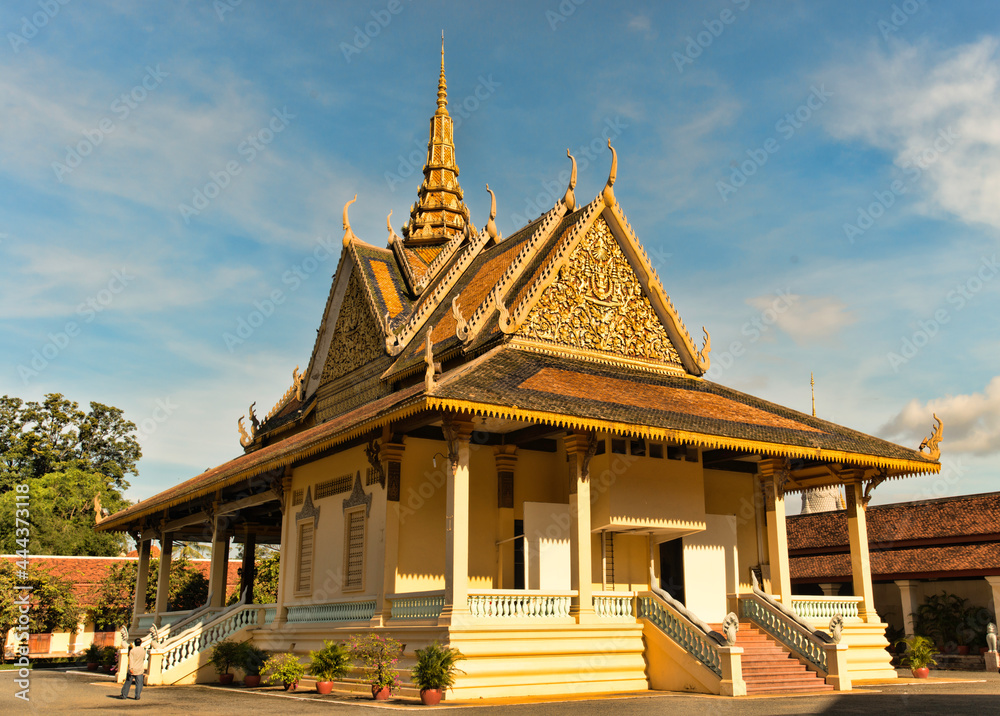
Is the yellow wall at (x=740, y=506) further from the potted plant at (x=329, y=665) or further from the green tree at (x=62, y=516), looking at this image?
the green tree at (x=62, y=516)

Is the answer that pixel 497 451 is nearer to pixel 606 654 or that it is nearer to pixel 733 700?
pixel 606 654

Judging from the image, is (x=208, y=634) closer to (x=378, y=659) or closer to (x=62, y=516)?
(x=378, y=659)

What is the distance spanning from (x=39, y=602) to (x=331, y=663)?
20.1m

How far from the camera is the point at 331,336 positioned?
22797 millimetres

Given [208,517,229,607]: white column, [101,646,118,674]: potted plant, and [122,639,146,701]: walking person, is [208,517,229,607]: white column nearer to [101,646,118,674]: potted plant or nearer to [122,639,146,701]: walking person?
[101,646,118,674]: potted plant

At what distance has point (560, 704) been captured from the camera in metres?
11.0

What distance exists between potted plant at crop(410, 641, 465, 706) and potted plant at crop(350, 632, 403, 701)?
2.85ft

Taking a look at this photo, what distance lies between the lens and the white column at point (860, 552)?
53.1 ft

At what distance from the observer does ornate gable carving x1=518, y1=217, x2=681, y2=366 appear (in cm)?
1661

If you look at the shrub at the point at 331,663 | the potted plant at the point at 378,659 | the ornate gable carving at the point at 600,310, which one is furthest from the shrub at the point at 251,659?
the ornate gable carving at the point at 600,310

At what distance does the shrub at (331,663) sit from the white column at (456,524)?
8.11ft

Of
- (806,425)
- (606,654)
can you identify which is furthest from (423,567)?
(806,425)

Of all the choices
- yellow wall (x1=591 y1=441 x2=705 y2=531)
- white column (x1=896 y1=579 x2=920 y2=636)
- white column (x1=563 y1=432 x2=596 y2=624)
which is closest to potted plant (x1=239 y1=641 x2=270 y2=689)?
white column (x1=563 y1=432 x2=596 y2=624)

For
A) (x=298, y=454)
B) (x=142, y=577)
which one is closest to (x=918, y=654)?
(x=298, y=454)
